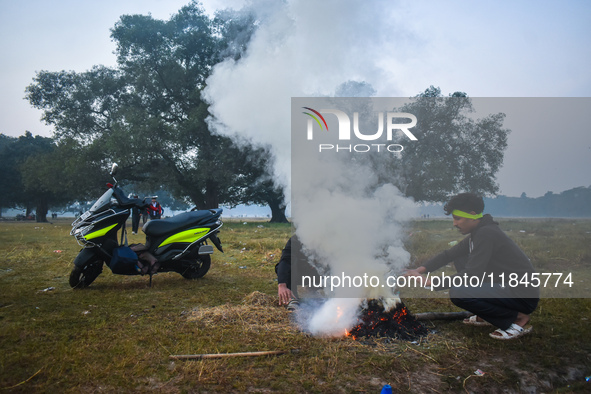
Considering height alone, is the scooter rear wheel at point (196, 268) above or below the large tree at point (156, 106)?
below

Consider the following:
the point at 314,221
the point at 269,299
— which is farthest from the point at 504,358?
the point at 269,299

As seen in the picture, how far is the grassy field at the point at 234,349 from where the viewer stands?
269cm

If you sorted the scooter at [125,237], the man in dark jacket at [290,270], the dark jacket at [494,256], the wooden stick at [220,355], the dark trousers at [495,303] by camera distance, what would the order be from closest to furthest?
the wooden stick at [220,355]
the dark trousers at [495,303]
the dark jacket at [494,256]
the man in dark jacket at [290,270]
the scooter at [125,237]

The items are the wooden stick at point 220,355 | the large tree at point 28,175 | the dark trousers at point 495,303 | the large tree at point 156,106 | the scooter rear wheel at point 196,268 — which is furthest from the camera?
the large tree at point 28,175

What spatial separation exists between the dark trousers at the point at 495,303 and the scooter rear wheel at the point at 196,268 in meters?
4.17

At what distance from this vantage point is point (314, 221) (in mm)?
4344

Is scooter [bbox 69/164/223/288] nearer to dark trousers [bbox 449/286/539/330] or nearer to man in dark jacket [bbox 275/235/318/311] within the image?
man in dark jacket [bbox 275/235/318/311]

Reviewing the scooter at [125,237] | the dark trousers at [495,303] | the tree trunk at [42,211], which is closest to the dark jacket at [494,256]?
the dark trousers at [495,303]

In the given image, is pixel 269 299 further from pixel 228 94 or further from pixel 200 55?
pixel 200 55

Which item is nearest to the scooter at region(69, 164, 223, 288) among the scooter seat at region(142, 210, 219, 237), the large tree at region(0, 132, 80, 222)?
the scooter seat at region(142, 210, 219, 237)

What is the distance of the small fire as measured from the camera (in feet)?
11.9

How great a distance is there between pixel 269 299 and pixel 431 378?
2324 mm

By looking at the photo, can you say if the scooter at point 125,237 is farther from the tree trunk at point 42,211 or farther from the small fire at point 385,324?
the tree trunk at point 42,211

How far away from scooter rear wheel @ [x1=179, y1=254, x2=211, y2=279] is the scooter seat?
25.3 inches
